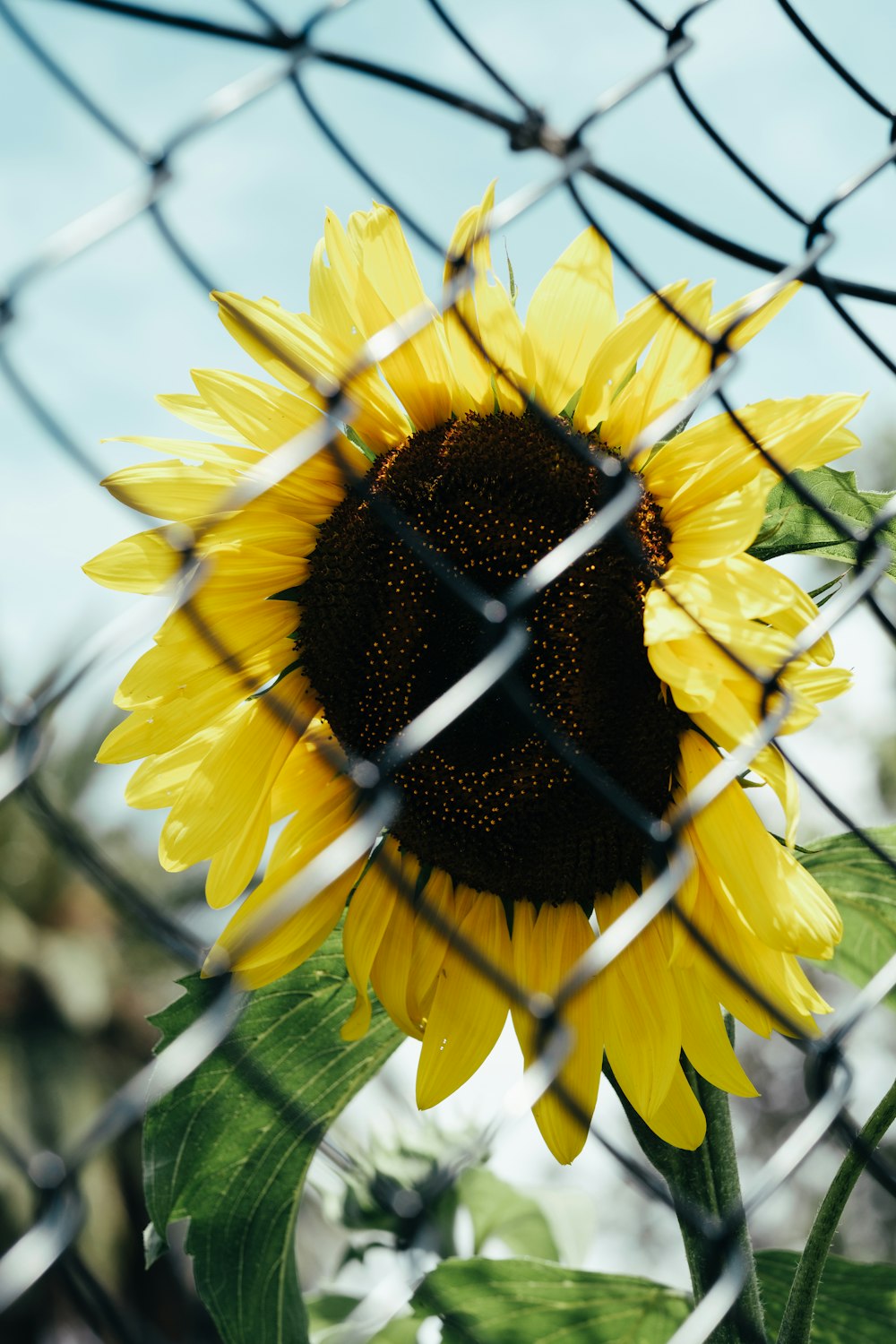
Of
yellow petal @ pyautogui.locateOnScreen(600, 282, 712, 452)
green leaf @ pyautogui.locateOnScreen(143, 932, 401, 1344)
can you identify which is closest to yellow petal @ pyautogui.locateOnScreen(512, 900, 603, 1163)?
green leaf @ pyautogui.locateOnScreen(143, 932, 401, 1344)

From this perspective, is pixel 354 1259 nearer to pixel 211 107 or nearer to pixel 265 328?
pixel 265 328

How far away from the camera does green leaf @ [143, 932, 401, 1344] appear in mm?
856

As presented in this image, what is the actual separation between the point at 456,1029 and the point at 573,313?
0.49 meters

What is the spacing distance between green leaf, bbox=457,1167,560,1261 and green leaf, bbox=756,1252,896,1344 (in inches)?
20.0

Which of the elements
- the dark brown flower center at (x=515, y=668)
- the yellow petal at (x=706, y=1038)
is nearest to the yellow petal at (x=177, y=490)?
the dark brown flower center at (x=515, y=668)

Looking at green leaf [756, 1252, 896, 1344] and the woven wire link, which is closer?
the woven wire link

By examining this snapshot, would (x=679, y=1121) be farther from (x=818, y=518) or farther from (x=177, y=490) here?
(x=177, y=490)

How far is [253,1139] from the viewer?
88 centimetres

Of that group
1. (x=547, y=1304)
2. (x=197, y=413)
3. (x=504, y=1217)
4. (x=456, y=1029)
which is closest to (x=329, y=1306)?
(x=504, y=1217)

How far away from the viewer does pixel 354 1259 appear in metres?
1.45

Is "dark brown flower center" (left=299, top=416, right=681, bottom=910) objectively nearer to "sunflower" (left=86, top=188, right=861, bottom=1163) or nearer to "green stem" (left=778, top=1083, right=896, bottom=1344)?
"sunflower" (left=86, top=188, right=861, bottom=1163)

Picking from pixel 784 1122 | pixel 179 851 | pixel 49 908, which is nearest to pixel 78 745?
pixel 49 908

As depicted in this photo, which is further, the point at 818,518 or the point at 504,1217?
the point at 504,1217

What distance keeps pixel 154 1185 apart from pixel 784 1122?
338 inches
